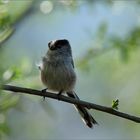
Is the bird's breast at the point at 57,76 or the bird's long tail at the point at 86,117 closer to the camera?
the bird's long tail at the point at 86,117

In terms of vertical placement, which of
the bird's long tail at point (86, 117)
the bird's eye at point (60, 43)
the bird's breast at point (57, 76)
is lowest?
the bird's long tail at point (86, 117)

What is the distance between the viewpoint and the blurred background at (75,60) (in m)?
4.83

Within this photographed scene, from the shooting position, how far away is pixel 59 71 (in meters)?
4.96

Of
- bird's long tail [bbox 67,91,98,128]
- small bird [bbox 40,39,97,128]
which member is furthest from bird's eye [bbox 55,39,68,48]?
bird's long tail [bbox 67,91,98,128]

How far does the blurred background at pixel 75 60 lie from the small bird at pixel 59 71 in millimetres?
155

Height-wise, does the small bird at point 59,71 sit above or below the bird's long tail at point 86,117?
above

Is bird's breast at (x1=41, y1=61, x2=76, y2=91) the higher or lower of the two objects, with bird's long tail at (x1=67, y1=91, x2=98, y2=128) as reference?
higher

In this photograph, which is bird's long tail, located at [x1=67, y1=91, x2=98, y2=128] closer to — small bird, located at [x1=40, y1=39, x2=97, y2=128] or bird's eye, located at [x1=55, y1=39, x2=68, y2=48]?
small bird, located at [x1=40, y1=39, x2=97, y2=128]

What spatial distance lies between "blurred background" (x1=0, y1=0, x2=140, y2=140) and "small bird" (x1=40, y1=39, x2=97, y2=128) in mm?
155

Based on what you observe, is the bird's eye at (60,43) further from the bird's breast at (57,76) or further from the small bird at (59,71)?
the bird's breast at (57,76)

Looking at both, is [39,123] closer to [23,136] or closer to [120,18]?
[23,136]

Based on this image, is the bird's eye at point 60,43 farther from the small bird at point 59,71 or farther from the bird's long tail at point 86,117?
the bird's long tail at point 86,117

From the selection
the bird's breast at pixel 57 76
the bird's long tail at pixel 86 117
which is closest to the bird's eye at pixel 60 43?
the bird's breast at pixel 57 76

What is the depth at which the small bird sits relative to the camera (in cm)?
493
